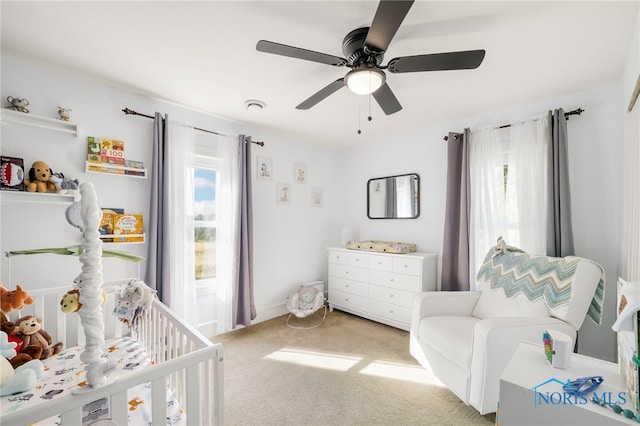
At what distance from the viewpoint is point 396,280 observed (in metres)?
3.00

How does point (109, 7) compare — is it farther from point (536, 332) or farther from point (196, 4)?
point (536, 332)

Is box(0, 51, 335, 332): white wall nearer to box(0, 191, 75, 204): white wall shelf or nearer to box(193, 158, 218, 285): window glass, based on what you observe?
box(0, 191, 75, 204): white wall shelf

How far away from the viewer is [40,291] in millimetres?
1694

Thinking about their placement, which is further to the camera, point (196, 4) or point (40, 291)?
point (40, 291)

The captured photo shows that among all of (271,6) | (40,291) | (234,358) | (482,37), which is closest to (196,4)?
(271,6)

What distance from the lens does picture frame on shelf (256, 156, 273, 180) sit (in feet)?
10.7

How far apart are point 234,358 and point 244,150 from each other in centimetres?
209

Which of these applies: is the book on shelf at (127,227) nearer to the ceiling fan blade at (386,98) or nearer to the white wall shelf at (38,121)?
the white wall shelf at (38,121)

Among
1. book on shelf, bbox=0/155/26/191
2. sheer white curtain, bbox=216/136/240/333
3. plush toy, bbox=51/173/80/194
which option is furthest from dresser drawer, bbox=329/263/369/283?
book on shelf, bbox=0/155/26/191

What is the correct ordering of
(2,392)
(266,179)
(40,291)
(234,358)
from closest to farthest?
(2,392) < (40,291) < (234,358) < (266,179)

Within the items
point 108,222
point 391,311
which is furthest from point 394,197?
point 108,222

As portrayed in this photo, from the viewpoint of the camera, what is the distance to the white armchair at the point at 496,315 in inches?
60.3

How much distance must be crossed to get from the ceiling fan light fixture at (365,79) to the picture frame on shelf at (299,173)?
2.09 metres

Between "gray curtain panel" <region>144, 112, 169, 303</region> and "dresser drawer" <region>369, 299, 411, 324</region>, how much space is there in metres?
2.21
